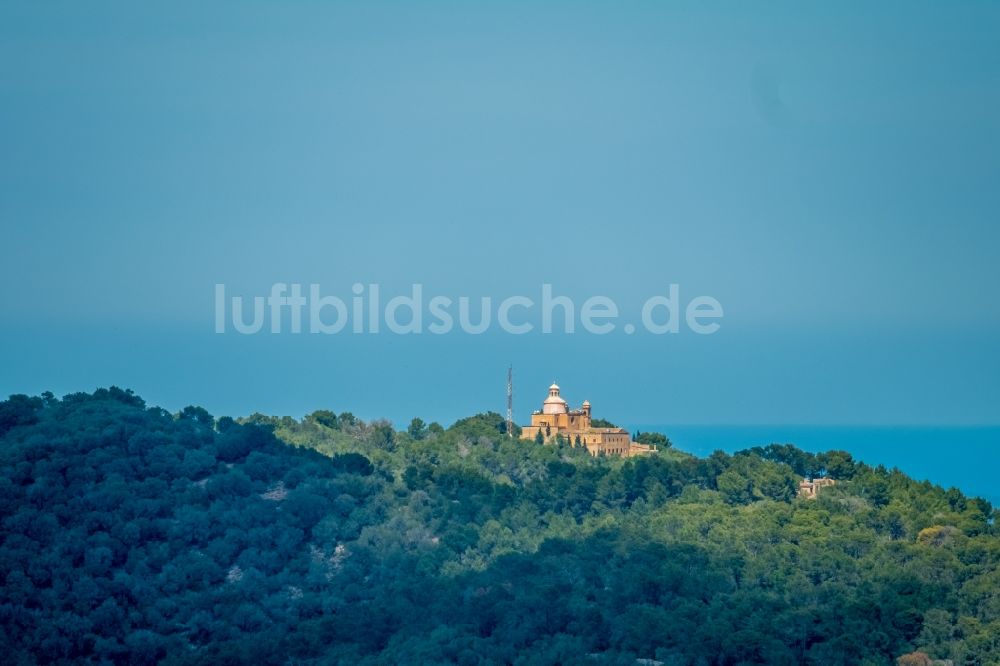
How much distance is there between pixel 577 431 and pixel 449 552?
1832 cm

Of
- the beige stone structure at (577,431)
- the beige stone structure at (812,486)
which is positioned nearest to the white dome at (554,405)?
the beige stone structure at (577,431)

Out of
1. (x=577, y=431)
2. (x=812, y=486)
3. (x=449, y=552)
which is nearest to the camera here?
(x=449, y=552)

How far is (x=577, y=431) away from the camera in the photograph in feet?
277

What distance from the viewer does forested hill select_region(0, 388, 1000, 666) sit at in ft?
189

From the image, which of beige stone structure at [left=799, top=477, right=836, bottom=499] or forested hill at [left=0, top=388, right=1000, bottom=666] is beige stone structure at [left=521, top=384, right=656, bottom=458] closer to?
forested hill at [left=0, top=388, right=1000, bottom=666]

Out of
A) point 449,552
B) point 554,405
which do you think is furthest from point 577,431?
point 449,552

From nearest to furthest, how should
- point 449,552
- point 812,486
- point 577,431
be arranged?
point 449,552 → point 812,486 → point 577,431

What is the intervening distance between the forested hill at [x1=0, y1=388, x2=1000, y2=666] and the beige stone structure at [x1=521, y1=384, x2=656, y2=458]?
2.98m

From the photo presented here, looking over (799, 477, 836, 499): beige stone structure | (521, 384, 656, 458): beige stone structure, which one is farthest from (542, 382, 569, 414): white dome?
(799, 477, 836, 499): beige stone structure

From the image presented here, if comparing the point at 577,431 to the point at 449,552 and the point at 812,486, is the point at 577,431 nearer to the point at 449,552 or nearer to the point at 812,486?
the point at 812,486

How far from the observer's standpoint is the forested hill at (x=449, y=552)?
189ft

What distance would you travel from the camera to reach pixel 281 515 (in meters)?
68.6

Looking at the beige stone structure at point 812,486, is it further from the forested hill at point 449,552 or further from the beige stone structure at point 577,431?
the beige stone structure at point 577,431

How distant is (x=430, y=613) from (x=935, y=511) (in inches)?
727
